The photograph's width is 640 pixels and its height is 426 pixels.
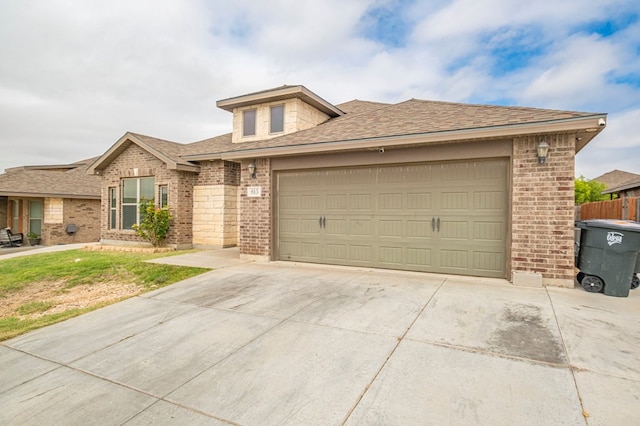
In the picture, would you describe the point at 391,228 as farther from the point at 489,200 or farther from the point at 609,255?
the point at 609,255

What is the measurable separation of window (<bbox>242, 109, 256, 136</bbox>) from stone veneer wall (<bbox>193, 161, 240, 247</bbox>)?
132 cm

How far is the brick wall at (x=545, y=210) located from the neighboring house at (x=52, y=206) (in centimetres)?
1952

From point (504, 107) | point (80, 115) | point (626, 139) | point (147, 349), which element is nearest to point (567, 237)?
point (504, 107)

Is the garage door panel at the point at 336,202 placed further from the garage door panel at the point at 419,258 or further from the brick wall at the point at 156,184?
the brick wall at the point at 156,184

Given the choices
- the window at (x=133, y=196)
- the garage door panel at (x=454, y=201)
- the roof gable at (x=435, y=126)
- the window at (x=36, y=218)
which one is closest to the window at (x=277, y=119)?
the roof gable at (x=435, y=126)

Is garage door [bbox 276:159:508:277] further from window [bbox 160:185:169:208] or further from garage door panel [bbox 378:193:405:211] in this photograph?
window [bbox 160:185:169:208]

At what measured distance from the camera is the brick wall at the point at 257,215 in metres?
8.43

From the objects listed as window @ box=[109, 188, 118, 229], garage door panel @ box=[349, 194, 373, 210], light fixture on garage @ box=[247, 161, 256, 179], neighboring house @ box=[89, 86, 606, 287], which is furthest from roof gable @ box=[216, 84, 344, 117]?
window @ box=[109, 188, 118, 229]

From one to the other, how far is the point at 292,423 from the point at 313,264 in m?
5.64

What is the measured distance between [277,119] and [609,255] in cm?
940

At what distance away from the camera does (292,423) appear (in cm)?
237

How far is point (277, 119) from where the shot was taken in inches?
439

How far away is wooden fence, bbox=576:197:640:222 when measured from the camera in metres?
7.37

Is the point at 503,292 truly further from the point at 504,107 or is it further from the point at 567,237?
the point at 504,107
